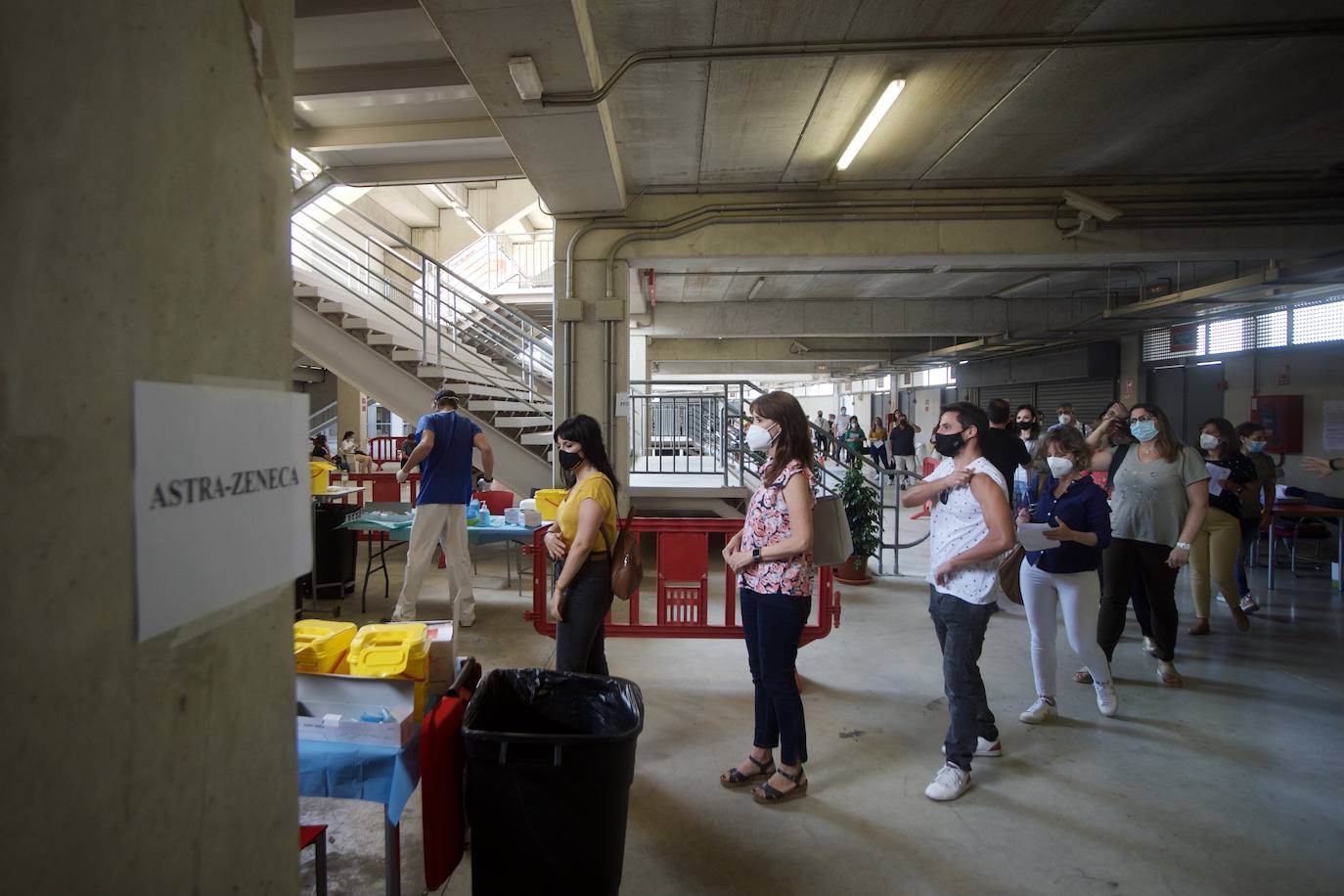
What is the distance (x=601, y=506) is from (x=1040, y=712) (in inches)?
110

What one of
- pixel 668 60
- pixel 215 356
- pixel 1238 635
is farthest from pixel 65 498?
Answer: pixel 1238 635

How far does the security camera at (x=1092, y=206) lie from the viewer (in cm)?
621

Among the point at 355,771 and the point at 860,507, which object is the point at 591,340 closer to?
the point at 860,507

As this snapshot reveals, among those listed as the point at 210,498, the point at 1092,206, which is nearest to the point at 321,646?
the point at 210,498

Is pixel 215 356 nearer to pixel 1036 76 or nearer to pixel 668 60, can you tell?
pixel 668 60

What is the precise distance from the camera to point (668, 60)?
426cm

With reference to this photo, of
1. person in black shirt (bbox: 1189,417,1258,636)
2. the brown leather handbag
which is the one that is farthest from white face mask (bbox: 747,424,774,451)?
person in black shirt (bbox: 1189,417,1258,636)

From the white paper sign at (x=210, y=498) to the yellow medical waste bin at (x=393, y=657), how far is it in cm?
108

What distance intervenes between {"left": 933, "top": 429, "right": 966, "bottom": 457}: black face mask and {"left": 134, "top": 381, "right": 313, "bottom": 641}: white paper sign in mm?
2628

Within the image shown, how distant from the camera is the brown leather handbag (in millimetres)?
3113

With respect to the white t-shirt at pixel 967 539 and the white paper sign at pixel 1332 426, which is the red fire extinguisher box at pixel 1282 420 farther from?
the white t-shirt at pixel 967 539

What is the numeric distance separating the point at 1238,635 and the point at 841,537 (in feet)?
14.2

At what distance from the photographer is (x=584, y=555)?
9.73 feet

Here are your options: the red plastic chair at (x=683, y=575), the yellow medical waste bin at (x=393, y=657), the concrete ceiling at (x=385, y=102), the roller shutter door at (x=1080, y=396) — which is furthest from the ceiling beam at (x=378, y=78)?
the roller shutter door at (x=1080, y=396)
